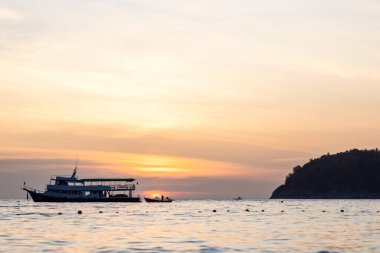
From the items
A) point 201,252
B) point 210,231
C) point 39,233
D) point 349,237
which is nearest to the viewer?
point 201,252

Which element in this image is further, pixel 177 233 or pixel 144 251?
pixel 177 233

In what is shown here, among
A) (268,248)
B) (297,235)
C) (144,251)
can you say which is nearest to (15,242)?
(144,251)

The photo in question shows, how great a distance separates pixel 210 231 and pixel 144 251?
22.5 metres

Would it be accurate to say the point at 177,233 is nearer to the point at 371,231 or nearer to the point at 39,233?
the point at 39,233

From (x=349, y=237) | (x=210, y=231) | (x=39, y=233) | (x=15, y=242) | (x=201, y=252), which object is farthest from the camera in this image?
(x=210, y=231)

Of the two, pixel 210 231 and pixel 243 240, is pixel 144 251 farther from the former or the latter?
pixel 210 231

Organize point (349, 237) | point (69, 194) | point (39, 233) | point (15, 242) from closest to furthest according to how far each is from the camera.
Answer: point (15, 242), point (349, 237), point (39, 233), point (69, 194)

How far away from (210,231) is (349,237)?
1619cm

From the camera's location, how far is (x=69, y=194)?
193500mm

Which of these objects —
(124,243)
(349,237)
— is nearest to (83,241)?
(124,243)

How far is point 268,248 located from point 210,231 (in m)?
19.8

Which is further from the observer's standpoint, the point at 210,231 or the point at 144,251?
the point at 210,231

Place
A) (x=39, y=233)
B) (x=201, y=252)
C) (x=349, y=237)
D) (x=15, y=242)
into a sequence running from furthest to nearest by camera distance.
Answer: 1. (x=39, y=233)
2. (x=349, y=237)
3. (x=15, y=242)
4. (x=201, y=252)

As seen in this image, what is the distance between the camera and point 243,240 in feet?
191
